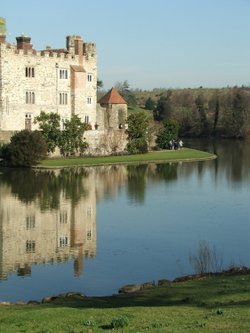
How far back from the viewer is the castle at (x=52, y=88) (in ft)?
164

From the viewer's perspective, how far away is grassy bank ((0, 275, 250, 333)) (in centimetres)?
1064

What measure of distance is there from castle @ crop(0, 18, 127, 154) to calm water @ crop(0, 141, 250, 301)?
9238mm

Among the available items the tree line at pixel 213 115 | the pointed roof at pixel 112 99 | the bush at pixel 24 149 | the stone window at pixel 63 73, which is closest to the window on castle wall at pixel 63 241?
the bush at pixel 24 149

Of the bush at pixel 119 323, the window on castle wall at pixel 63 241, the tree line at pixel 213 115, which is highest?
the tree line at pixel 213 115

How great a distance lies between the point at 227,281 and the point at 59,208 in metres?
14.4

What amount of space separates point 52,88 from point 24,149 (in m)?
9.98

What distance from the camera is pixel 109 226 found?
84.4 feet

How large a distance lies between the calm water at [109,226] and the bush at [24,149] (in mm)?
1916

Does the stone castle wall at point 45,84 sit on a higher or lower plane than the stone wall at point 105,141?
higher

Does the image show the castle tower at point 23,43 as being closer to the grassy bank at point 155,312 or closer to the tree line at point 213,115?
the tree line at point 213,115

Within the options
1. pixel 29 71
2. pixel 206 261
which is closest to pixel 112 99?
pixel 29 71

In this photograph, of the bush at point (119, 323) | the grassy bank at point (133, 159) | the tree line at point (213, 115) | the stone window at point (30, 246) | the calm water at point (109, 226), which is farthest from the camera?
the tree line at point (213, 115)

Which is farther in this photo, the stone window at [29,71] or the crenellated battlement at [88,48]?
the crenellated battlement at [88,48]

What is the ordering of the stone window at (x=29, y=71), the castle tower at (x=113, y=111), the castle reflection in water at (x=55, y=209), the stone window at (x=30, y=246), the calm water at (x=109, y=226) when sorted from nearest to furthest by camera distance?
1. the calm water at (x=109, y=226)
2. the castle reflection in water at (x=55, y=209)
3. the stone window at (x=30, y=246)
4. the stone window at (x=29, y=71)
5. the castle tower at (x=113, y=111)
